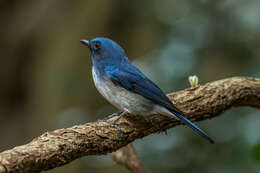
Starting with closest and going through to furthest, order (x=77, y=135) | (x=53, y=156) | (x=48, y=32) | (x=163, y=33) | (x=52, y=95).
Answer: (x=53, y=156) → (x=77, y=135) → (x=163, y=33) → (x=52, y=95) → (x=48, y=32)

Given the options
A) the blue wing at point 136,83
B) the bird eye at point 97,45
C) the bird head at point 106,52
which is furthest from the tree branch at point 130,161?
the bird eye at point 97,45

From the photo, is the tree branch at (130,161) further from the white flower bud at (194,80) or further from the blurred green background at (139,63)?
the white flower bud at (194,80)

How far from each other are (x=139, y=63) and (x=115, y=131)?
1109mm

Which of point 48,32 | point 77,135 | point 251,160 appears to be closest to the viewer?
point 77,135

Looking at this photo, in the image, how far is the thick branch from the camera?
2.53m

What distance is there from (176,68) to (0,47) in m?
4.54

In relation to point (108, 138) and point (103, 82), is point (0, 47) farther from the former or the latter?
point (108, 138)

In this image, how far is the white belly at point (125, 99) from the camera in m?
3.84

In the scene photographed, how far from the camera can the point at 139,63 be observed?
4227 millimetres

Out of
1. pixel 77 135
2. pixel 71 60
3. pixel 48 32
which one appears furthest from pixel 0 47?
pixel 77 135

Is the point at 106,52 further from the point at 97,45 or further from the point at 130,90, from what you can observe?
the point at 130,90

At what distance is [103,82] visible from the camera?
4.00 meters

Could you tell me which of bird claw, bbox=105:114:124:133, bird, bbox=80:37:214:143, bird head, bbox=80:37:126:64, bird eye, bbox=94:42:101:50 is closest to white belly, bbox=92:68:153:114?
bird, bbox=80:37:214:143

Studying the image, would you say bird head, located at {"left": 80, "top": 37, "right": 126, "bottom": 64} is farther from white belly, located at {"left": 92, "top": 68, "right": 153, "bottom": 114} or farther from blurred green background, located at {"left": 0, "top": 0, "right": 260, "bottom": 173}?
white belly, located at {"left": 92, "top": 68, "right": 153, "bottom": 114}
